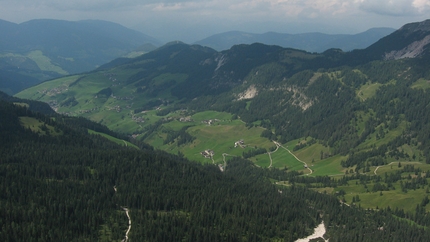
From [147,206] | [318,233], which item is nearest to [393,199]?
[318,233]

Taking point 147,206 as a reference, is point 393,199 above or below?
below

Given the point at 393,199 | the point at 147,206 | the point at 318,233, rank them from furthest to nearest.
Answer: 1. the point at 393,199
2. the point at 318,233
3. the point at 147,206

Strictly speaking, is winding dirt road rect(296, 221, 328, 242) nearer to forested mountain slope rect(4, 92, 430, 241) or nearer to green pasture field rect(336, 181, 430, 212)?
forested mountain slope rect(4, 92, 430, 241)

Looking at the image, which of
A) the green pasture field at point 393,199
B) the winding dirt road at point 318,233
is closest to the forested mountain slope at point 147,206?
the winding dirt road at point 318,233

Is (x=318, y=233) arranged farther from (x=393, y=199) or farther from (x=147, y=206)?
(x=147, y=206)

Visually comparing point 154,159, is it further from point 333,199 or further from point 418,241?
point 418,241

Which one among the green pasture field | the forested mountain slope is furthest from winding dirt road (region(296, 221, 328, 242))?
the green pasture field

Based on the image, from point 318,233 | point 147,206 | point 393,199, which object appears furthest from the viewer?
point 393,199

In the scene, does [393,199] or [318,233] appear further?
[393,199]

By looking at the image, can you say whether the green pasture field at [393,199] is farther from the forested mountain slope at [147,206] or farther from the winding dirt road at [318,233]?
the winding dirt road at [318,233]
